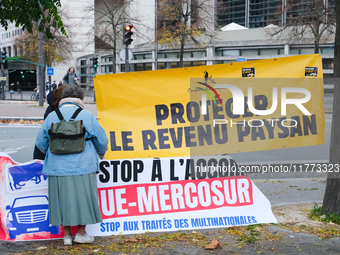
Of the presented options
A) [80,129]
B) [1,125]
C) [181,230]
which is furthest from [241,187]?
[1,125]

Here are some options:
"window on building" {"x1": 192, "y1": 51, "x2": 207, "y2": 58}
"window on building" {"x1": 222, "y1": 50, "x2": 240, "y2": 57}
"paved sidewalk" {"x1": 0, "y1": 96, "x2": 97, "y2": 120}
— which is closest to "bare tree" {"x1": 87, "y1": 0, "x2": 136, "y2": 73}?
"window on building" {"x1": 192, "y1": 51, "x2": 207, "y2": 58}

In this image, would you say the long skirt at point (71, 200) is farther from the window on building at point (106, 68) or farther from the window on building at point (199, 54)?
the window on building at point (106, 68)

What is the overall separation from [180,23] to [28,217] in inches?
1342

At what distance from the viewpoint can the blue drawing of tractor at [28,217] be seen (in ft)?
14.0

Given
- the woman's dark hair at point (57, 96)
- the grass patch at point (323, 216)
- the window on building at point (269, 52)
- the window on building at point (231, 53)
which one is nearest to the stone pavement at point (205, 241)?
the grass patch at point (323, 216)

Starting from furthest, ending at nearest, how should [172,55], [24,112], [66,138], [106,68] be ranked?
[106,68] < [172,55] < [24,112] < [66,138]

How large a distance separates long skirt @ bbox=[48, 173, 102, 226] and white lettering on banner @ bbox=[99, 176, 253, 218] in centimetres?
60

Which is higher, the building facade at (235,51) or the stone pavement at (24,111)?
the building facade at (235,51)

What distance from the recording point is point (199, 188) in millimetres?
4645

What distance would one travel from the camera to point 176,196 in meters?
4.58

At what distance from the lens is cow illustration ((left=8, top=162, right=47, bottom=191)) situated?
4.29 meters

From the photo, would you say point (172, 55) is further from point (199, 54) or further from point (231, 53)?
point (231, 53)

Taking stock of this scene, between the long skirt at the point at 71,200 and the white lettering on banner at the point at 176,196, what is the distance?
596 millimetres

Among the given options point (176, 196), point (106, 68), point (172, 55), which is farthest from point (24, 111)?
point (106, 68)
